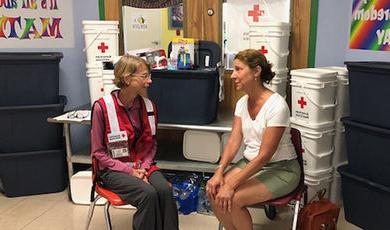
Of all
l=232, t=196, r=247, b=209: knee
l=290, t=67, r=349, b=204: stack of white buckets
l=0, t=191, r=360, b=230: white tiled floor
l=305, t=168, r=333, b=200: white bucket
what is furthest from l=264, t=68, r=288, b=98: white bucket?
l=232, t=196, r=247, b=209: knee

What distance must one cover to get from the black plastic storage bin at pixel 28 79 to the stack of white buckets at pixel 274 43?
1386 millimetres

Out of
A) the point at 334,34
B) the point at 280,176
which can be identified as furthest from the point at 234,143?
the point at 334,34

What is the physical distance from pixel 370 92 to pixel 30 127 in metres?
2.28

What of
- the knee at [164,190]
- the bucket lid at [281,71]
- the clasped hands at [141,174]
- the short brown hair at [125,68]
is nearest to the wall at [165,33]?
the bucket lid at [281,71]

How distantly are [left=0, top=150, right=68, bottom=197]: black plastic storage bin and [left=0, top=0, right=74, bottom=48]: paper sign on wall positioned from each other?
2.93 ft

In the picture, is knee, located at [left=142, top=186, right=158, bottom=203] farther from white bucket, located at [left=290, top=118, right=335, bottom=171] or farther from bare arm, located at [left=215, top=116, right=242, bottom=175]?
white bucket, located at [left=290, top=118, right=335, bottom=171]

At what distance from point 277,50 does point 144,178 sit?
1.21m

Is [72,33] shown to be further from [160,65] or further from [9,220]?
[9,220]

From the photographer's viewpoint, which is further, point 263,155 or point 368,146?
point 368,146

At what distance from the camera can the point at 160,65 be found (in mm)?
2910

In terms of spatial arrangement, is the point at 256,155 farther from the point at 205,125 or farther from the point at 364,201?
the point at 364,201

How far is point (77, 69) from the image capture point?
3.48 meters

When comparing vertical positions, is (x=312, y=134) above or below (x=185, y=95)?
below

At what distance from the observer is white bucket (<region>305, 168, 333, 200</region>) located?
274 cm
